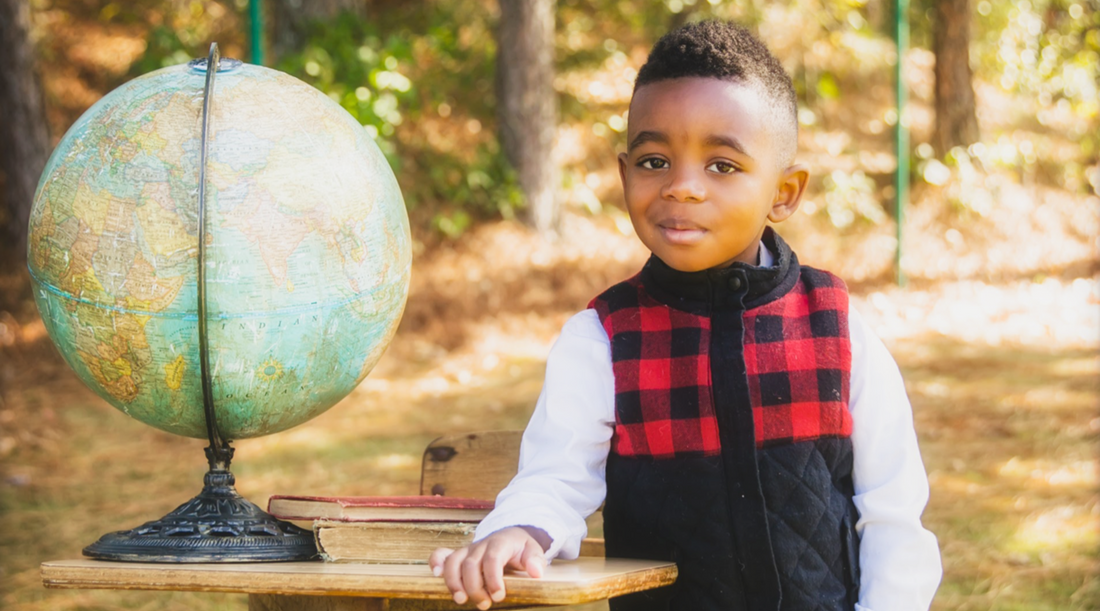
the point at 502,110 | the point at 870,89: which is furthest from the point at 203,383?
the point at 870,89

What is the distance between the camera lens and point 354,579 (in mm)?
1814

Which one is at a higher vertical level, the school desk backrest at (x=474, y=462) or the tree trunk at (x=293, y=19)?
the tree trunk at (x=293, y=19)

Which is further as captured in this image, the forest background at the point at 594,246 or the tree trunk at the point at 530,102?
the tree trunk at the point at 530,102

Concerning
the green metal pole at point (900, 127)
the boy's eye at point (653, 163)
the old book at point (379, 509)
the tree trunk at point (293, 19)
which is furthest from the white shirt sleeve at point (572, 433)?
the tree trunk at point (293, 19)

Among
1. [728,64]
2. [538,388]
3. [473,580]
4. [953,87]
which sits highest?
[953,87]

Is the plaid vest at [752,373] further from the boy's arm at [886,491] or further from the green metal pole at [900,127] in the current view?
the green metal pole at [900,127]

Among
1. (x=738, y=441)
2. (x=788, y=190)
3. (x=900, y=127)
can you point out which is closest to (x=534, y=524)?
(x=738, y=441)

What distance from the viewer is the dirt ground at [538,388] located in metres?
5.08

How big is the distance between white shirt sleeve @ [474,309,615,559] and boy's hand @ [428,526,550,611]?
0.18m

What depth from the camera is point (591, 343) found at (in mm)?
2346

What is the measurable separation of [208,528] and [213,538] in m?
0.03

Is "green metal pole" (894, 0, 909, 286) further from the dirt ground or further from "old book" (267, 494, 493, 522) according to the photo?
"old book" (267, 494, 493, 522)

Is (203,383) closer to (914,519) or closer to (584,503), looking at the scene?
(584,503)

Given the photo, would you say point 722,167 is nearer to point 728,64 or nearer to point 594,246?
point 728,64
